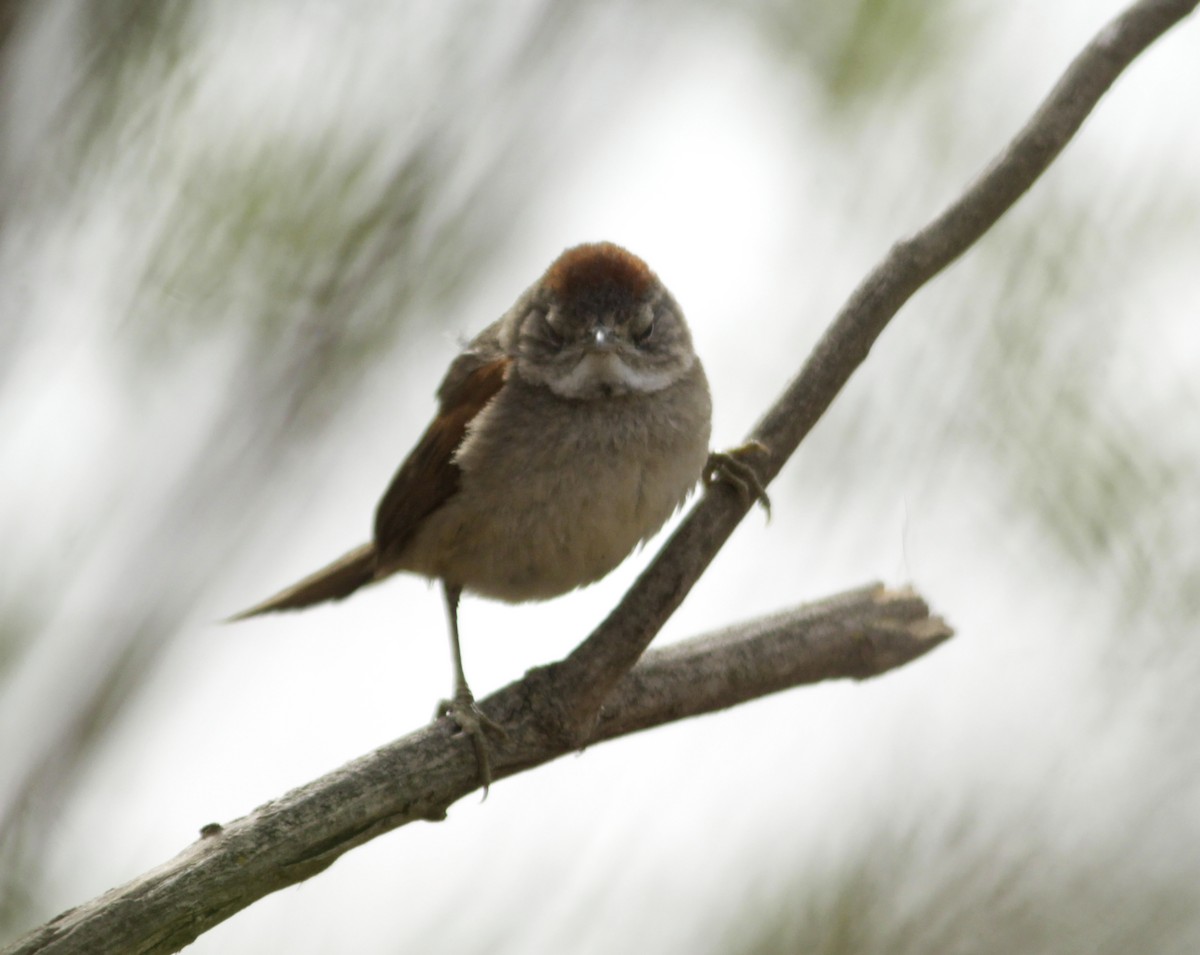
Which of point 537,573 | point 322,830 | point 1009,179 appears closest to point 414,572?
point 537,573

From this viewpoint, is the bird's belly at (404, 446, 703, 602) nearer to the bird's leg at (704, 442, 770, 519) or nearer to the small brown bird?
the small brown bird

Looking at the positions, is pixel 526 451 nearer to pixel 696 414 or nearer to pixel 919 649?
pixel 696 414

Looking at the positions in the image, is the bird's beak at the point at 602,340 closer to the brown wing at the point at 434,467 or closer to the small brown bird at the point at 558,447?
the small brown bird at the point at 558,447

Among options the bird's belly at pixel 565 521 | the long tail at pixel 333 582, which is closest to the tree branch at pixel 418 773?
the bird's belly at pixel 565 521

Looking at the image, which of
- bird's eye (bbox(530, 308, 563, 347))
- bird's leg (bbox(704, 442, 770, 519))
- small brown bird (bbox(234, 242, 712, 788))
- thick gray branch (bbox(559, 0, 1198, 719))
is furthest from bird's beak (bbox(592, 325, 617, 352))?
thick gray branch (bbox(559, 0, 1198, 719))

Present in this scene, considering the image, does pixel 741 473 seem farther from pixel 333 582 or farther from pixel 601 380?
pixel 333 582
